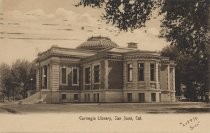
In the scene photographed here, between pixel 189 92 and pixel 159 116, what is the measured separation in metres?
1.78

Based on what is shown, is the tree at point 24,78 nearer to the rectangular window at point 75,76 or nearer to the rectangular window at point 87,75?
the rectangular window at point 75,76

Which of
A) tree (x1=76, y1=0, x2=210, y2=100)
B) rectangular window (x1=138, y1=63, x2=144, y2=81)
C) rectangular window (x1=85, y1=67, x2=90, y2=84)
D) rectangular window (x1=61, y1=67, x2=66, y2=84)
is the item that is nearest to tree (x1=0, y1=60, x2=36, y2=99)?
rectangular window (x1=61, y1=67, x2=66, y2=84)

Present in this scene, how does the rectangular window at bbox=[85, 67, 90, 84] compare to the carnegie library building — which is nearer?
the carnegie library building

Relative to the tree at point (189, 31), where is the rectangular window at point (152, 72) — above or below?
below

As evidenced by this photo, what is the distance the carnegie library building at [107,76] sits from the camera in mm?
7223

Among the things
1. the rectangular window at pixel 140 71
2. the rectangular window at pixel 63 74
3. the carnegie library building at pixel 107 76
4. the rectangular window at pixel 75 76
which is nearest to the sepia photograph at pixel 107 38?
the carnegie library building at pixel 107 76

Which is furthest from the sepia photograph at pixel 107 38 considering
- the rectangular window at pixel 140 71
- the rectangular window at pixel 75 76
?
the rectangular window at pixel 75 76

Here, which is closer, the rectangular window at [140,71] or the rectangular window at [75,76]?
the rectangular window at [140,71]

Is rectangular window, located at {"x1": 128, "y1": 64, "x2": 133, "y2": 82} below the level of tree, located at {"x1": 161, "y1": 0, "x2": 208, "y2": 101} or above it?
below

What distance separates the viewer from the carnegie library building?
284 inches

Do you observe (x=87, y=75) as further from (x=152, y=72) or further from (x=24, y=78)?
(x=24, y=78)

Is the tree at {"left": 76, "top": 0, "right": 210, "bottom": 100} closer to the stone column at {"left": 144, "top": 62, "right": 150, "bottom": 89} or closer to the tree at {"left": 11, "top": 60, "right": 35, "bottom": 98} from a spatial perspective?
the tree at {"left": 11, "top": 60, "right": 35, "bottom": 98}

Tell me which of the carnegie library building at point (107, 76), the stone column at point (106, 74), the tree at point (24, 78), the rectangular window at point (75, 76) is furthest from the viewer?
the rectangular window at point (75, 76)

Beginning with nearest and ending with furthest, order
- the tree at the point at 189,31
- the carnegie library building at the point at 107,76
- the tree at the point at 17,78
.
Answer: the tree at the point at 189,31 < the tree at the point at 17,78 < the carnegie library building at the point at 107,76
